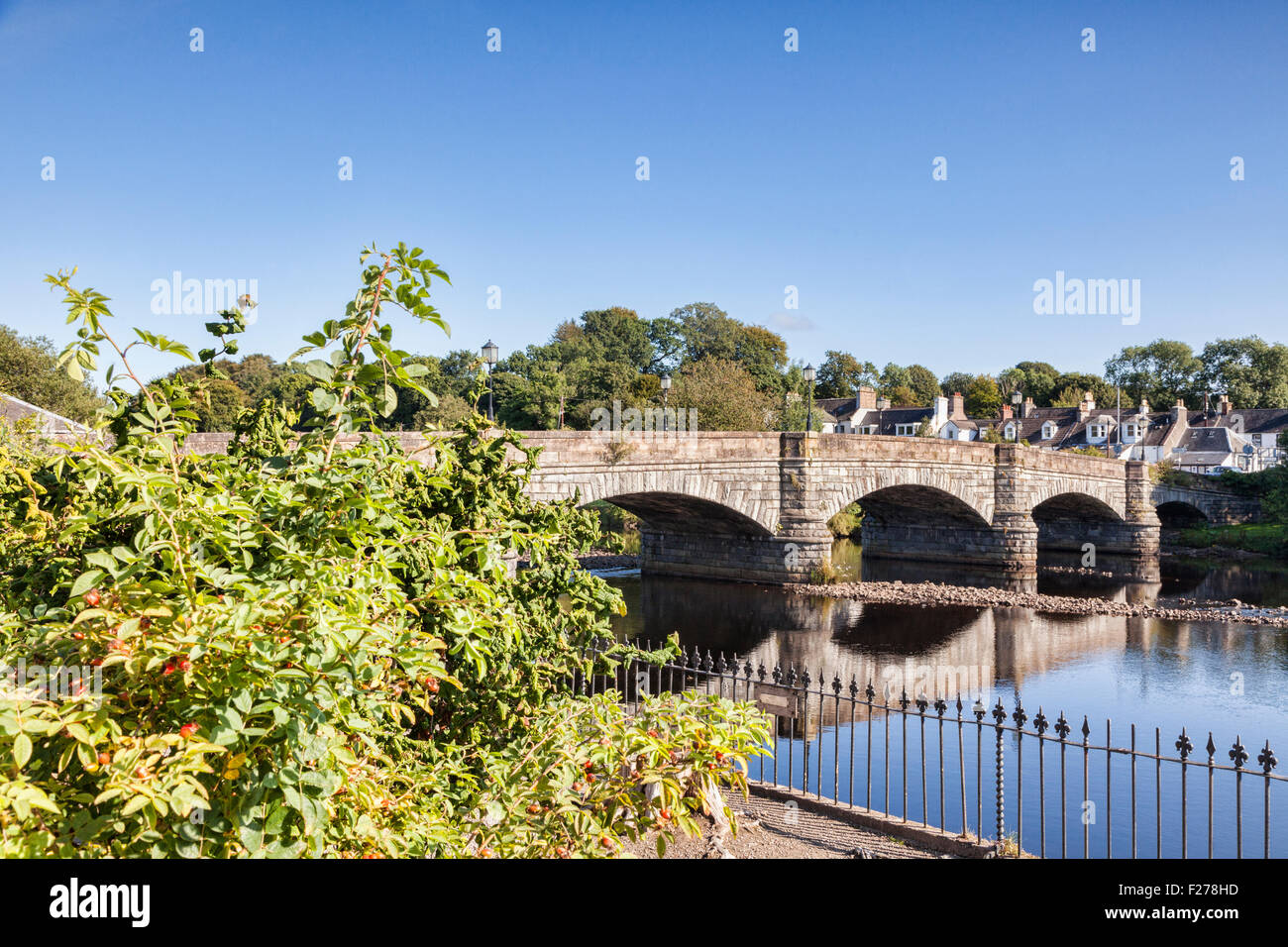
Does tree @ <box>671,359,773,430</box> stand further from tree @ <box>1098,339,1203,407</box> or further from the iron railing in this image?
tree @ <box>1098,339,1203,407</box>

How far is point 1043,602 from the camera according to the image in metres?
27.8

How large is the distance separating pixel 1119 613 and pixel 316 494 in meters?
28.5

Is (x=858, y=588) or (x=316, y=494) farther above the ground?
(x=316, y=494)

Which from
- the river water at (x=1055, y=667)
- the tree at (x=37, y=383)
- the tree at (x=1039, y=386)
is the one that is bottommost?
the river water at (x=1055, y=667)

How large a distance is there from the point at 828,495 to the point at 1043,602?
23.9 ft

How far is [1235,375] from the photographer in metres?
82.8

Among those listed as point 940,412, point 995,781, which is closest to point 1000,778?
point 995,781

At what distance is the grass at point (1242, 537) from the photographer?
1645 inches

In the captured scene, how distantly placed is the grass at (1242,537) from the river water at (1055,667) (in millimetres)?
10703

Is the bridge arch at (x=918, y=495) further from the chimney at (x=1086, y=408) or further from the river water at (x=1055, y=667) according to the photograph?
the chimney at (x=1086, y=408)

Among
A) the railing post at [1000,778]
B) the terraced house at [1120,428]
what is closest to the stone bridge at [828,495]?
the railing post at [1000,778]

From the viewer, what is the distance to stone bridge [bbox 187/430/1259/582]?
81.3ft
